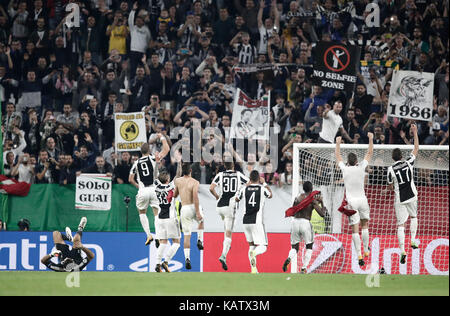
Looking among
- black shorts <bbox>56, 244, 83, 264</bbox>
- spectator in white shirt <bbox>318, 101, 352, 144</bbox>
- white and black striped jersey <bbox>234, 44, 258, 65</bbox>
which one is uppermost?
white and black striped jersey <bbox>234, 44, 258, 65</bbox>

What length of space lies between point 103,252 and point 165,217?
3.38m

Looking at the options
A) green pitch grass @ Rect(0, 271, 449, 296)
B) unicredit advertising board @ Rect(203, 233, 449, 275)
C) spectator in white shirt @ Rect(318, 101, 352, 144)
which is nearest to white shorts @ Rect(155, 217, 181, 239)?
green pitch grass @ Rect(0, 271, 449, 296)

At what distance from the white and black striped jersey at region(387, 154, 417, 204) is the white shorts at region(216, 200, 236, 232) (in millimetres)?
3474

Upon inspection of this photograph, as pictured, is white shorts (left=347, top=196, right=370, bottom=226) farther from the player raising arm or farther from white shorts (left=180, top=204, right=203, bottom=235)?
white shorts (left=180, top=204, right=203, bottom=235)

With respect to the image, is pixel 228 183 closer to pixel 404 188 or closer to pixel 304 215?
pixel 304 215

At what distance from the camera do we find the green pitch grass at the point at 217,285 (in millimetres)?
11133

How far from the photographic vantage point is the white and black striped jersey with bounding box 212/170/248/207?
16.6 meters

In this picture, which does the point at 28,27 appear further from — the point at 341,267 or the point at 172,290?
the point at 172,290

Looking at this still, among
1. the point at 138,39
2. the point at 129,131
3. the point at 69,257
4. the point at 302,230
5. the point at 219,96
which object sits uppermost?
the point at 138,39

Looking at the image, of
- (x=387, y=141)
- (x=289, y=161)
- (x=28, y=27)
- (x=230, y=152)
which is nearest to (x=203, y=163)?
(x=230, y=152)

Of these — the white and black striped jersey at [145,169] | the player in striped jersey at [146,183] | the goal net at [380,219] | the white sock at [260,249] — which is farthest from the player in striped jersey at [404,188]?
the white and black striped jersey at [145,169]

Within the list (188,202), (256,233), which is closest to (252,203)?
(256,233)

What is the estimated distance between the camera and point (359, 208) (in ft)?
50.5

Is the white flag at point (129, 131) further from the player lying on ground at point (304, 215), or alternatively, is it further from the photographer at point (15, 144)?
the player lying on ground at point (304, 215)
